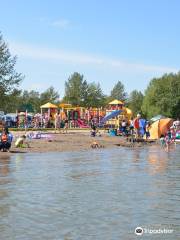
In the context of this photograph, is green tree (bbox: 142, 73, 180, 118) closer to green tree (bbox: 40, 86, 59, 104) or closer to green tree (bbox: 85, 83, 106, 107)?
green tree (bbox: 85, 83, 106, 107)

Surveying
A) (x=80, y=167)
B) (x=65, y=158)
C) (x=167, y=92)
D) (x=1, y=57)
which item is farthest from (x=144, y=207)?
(x=167, y=92)

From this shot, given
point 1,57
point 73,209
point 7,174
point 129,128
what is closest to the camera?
point 73,209

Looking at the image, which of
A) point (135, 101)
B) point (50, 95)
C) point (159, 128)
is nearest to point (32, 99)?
point (50, 95)

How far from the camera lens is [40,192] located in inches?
532

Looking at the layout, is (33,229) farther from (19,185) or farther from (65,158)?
(65,158)

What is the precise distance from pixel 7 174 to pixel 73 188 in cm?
374

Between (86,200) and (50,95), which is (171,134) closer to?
(86,200)

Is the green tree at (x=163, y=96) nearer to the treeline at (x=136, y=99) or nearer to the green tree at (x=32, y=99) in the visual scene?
the treeline at (x=136, y=99)

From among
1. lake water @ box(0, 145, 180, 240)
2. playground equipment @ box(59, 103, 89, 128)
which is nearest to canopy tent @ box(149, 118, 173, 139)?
playground equipment @ box(59, 103, 89, 128)

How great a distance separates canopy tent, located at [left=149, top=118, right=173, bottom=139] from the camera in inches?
1653

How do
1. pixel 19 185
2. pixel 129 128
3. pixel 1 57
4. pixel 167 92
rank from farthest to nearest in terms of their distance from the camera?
pixel 167 92 → pixel 1 57 → pixel 129 128 → pixel 19 185

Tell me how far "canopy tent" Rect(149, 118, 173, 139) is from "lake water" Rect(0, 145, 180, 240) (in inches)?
837

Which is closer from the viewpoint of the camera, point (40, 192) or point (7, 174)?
point (40, 192)
